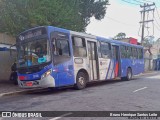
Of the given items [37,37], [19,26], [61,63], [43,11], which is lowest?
[61,63]

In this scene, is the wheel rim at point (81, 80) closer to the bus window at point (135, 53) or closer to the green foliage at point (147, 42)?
the bus window at point (135, 53)

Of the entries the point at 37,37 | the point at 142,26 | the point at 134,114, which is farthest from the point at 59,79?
the point at 142,26

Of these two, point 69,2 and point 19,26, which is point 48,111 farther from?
point 69,2

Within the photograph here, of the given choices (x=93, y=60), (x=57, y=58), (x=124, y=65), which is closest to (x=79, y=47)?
(x=93, y=60)

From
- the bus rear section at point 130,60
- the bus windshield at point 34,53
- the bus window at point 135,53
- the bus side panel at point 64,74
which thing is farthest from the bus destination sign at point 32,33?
the bus window at point 135,53

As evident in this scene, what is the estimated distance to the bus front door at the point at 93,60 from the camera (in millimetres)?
15242

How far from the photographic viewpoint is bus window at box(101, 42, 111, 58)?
55.1 feet

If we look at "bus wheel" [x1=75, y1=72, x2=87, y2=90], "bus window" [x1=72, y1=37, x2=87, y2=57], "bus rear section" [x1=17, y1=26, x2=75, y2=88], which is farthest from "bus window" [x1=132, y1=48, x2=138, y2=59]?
"bus rear section" [x1=17, y1=26, x2=75, y2=88]

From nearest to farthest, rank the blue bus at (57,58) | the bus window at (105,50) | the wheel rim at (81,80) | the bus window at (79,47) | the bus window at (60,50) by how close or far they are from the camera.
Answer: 1. the blue bus at (57,58)
2. the bus window at (60,50)
3. the bus window at (79,47)
4. the wheel rim at (81,80)
5. the bus window at (105,50)

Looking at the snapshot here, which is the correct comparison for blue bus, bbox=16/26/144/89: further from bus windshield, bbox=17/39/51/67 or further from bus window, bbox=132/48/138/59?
bus window, bbox=132/48/138/59

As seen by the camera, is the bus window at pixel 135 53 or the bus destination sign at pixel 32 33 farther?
the bus window at pixel 135 53

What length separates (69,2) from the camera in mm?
21984

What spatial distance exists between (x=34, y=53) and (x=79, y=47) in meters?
2.78

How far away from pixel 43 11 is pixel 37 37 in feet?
19.9
